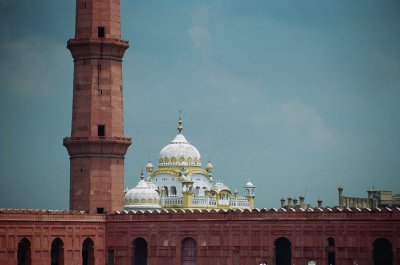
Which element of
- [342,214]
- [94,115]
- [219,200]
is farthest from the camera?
[219,200]

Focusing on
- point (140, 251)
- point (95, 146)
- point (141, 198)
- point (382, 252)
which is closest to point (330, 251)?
point (382, 252)

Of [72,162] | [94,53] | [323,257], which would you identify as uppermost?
[94,53]

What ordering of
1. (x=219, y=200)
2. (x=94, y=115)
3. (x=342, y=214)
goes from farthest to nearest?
(x=219, y=200)
(x=94, y=115)
(x=342, y=214)

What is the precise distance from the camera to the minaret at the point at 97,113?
67.4m

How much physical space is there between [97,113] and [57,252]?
10.1 metres

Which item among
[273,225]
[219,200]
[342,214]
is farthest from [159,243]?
[219,200]

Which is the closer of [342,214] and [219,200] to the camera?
[342,214]

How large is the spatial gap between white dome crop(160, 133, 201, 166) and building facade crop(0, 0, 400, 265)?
22.0m

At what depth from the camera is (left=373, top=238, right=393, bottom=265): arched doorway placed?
58.1 meters

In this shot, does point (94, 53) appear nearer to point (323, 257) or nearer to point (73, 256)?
point (73, 256)

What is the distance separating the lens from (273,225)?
60844mm

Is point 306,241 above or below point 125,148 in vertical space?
below

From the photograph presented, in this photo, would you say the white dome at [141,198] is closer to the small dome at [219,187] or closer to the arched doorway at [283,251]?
the small dome at [219,187]

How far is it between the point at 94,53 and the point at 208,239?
609 inches
